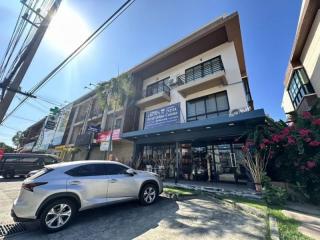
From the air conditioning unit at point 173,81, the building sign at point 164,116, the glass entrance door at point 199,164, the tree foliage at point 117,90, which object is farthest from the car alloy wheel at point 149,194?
the tree foliage at point 117,90

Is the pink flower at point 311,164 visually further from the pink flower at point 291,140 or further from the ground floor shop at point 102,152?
the ground floor shop at point 102,152

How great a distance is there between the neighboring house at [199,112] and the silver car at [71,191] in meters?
5.24

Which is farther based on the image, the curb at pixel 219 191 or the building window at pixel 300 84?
the building window at pixel 300 84

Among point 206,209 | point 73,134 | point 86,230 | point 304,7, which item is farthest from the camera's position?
point 73,134

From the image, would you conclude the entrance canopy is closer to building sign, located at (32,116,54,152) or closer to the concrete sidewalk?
the concrete sidewalk

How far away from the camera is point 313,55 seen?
1021 centimetres

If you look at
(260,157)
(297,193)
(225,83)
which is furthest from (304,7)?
(297,193)

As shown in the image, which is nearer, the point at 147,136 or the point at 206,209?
the point at 206,209

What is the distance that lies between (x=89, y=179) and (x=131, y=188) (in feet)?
4.80

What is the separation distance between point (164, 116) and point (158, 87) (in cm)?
427

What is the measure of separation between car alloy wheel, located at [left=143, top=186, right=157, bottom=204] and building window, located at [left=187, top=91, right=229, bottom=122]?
24.7ft

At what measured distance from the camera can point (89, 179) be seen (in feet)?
15.5

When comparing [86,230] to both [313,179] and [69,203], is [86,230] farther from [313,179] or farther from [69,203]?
[313,179]

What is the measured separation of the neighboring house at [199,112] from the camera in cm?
1001
